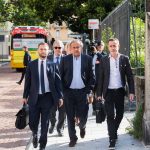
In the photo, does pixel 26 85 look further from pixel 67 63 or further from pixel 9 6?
pixel 9 6

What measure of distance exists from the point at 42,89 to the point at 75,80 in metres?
0.79

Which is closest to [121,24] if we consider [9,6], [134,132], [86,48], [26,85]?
[134,132]

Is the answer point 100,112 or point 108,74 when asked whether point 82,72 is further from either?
point 100,112

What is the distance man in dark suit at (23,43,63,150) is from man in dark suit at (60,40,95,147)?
47 cm

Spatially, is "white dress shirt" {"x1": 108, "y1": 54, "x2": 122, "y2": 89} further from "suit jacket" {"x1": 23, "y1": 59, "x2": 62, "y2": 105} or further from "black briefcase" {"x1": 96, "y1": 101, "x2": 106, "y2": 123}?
"suit jacket" {"x1": 23, "y1": 59, "x2": 62, "y2": 105}

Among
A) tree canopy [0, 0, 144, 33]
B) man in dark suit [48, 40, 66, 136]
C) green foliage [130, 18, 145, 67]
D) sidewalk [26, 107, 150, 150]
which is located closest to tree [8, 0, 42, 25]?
tree canopy [0, 0, 144, 33]

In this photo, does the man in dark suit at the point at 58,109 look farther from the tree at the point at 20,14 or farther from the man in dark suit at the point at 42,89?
the tree at the point at 20,14

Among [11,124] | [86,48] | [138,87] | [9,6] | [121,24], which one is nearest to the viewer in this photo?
[138,87]

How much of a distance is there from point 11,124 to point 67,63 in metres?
3.50

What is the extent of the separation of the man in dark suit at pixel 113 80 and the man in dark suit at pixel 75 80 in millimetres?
353

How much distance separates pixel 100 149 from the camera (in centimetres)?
856

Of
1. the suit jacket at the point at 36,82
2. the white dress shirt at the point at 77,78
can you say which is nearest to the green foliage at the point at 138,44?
the white dress shirt at the point at 77,78

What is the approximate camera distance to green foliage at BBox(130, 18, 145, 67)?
42.2ft

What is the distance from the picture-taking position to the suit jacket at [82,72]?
352 inches
